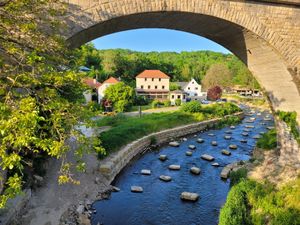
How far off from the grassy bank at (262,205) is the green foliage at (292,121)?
1.50 meters

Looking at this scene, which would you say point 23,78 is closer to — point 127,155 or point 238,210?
point 238,210

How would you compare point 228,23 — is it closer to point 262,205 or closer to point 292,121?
point 292,121

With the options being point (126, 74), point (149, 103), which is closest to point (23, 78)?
point (149, 103)

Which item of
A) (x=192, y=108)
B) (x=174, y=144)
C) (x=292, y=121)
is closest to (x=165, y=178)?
(x=292, y=121)

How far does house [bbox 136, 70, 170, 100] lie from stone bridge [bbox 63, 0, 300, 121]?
107ft

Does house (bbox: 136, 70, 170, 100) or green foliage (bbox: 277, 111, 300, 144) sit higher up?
house (bbox: 136, 70, 170, 100)

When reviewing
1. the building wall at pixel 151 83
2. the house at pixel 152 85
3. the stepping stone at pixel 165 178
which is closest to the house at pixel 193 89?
the house at pixel 152 85

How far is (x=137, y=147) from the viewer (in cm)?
1580

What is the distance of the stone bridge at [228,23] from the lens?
6.11m

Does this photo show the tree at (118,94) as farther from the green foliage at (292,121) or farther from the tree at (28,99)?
the tree at (28,99)

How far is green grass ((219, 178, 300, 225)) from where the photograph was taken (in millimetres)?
6523

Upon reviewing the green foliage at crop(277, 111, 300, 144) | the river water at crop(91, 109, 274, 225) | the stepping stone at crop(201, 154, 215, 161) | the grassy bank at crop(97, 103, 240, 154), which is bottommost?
the river water at crop(91, 109, 274, 225)

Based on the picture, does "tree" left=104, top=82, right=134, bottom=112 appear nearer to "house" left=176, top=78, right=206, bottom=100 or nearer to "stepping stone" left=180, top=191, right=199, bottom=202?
"stepping stone" left=180, top=191, right=199, bottom=202

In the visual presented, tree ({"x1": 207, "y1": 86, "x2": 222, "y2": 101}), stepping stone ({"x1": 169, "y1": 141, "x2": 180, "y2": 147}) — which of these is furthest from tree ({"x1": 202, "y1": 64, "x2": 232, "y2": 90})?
stepping stone ({"x1": 169, "y1": 141, "x2": 180, "y2": 147})
